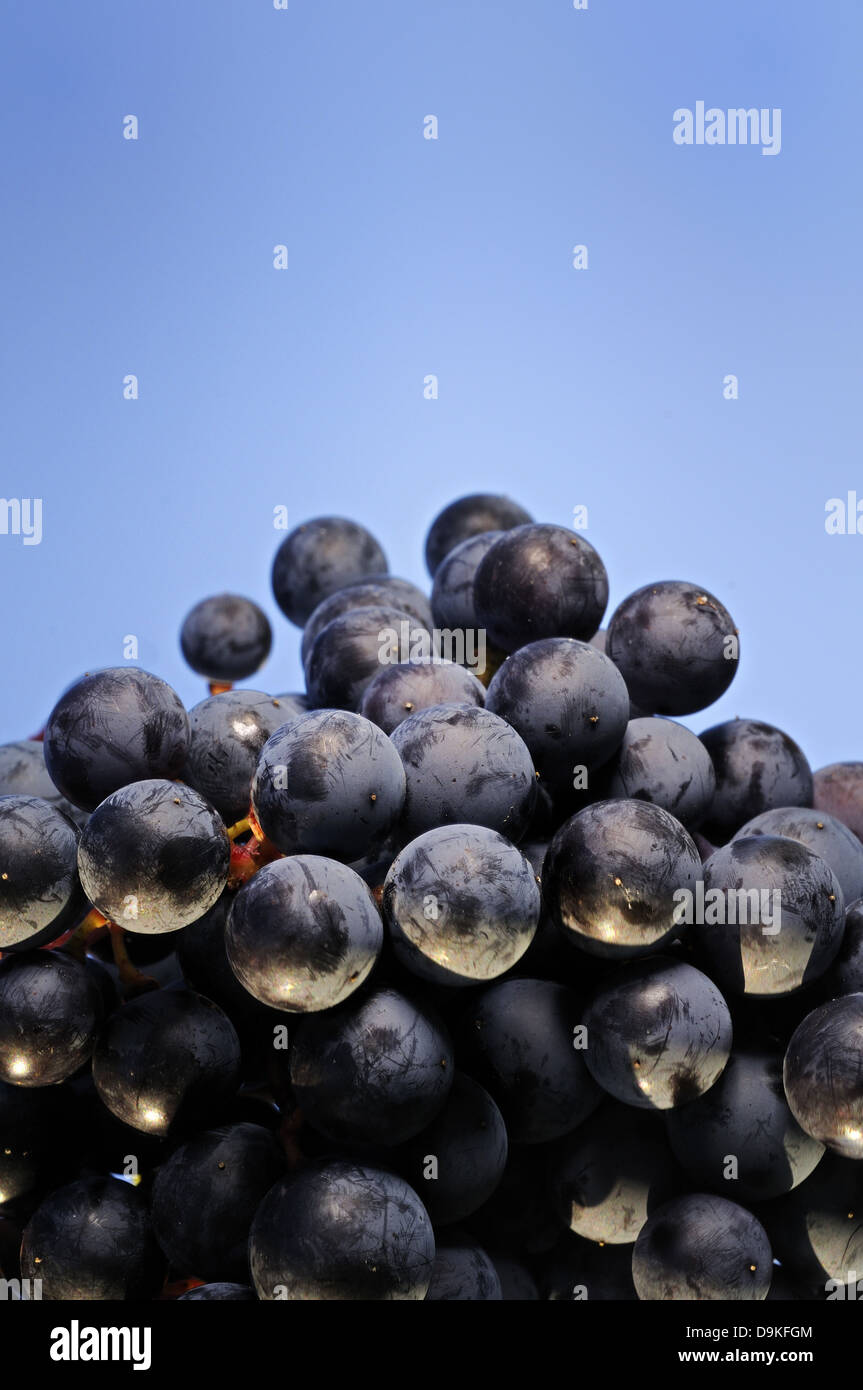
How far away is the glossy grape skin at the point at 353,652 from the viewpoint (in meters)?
Result: 1.65

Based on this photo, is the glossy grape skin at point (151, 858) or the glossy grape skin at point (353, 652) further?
the glossy grape skin at point (353, 652)

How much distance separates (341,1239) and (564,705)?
62cm

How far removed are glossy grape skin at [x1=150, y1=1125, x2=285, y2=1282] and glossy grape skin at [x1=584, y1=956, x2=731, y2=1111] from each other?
0.35m

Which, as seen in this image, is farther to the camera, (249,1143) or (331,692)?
(331,692)

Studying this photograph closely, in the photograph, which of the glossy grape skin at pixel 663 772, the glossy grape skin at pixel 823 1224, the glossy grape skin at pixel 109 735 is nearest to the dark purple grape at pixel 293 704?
the glossy grape skin at pixel 109 735

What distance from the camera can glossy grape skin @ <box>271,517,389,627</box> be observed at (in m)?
2.14

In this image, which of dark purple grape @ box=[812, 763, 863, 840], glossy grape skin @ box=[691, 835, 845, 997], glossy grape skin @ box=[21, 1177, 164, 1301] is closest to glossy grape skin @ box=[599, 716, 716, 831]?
glossy grape skin @ box=[691, 835, 845, 997]

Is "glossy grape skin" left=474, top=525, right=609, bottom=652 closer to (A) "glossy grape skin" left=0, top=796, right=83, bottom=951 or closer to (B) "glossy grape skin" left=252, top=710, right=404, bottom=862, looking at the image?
(B) "glossy grape skin" left=252, top=710, right=404, bottom=862

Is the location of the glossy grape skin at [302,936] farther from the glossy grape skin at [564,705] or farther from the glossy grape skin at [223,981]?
the glossy grape skin at [564,705]

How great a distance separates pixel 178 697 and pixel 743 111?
1262 millimetres

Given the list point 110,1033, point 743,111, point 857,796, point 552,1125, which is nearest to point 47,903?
point 110,1033

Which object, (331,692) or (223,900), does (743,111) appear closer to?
(331,692)

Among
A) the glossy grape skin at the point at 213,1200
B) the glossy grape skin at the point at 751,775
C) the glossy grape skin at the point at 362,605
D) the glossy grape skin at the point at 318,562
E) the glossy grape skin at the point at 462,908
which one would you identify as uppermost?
the glossy grape skin at the point at 318,562
